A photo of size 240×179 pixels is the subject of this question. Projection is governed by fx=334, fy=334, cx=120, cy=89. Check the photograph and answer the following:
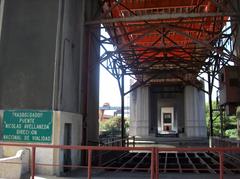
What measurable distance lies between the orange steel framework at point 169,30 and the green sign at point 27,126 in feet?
16.0

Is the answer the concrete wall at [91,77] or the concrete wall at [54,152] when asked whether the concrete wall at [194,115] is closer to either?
the concrete wall at [91,77]

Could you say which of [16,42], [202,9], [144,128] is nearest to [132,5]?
[202,9]

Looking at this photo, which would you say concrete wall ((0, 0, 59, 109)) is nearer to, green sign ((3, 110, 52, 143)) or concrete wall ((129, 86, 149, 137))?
green sign ((3, 110, 52, 143))

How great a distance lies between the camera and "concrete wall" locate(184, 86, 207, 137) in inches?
1531

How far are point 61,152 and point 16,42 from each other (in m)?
4.07

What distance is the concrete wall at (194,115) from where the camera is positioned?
38875mm

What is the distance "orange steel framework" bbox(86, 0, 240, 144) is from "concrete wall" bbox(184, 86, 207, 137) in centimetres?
1178

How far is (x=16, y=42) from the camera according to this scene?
11406 millimetres

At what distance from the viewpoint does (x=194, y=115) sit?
39094 millimetres

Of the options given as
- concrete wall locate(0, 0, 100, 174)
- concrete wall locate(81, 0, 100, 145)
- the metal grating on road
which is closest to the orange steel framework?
concrete wall locate(81, 0, 100, 145)

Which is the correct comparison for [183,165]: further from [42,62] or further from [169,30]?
[42,62]

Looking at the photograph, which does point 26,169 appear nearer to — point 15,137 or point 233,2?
point 15,137

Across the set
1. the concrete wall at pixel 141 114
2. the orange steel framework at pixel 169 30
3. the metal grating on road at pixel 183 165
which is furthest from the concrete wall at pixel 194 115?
the metal grating on road at pixel 183 165

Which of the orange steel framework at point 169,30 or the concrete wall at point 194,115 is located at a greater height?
the orange steel framework at point 169,30
